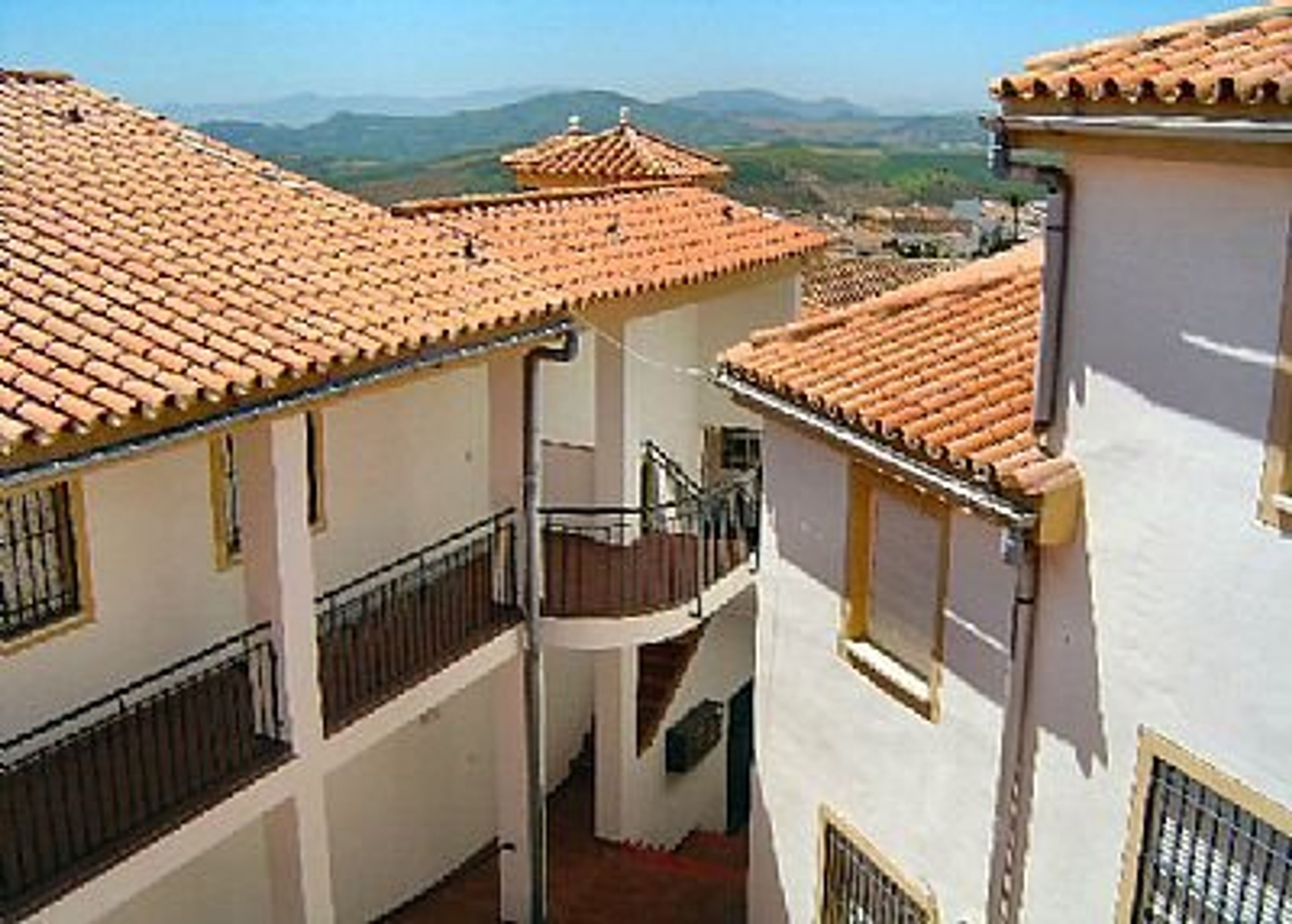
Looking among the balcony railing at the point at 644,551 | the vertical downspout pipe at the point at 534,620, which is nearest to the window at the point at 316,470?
the vertical downspout pipe at the point at 534,620

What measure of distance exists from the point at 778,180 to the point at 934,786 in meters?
122

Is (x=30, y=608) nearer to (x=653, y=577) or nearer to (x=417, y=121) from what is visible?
(x=653, y=577)

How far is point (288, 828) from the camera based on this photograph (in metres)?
10.7

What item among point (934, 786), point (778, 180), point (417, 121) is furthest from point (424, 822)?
point (417, 121)

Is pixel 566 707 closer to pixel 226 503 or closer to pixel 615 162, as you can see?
pixel 226 503

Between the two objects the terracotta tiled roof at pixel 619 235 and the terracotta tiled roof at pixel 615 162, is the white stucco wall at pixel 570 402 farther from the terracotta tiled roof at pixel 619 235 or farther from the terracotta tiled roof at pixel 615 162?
the terracotta tiled roof at pixel 615 162

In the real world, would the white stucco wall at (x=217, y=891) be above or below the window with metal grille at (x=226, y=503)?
below

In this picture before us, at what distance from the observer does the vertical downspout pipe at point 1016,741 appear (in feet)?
28.4

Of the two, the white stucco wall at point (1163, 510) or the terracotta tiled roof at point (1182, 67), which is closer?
the terracotta tiled roof at point (1182, 67)

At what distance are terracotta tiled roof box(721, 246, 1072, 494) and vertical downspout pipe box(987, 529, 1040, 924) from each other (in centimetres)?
65

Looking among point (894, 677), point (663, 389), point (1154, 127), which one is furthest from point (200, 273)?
point (663, 389)

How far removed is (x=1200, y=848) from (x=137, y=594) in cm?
802

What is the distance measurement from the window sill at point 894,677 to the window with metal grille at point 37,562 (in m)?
5.98

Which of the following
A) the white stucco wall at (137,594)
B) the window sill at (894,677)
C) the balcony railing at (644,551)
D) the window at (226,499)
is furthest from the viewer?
the balcony railing at (644,551)
